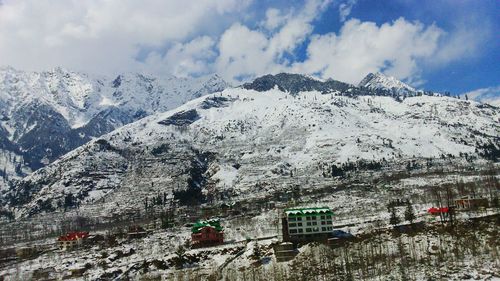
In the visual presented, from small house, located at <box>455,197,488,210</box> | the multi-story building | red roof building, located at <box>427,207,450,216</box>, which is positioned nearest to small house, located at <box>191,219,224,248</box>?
the multi-story building

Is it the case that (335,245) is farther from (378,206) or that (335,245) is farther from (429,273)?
(378,206)

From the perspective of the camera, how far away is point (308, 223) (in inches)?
5074

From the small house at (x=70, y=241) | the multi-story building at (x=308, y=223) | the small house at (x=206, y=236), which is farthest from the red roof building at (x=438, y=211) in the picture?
the small house at (x=70, y=241)

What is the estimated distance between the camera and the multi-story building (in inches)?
5005

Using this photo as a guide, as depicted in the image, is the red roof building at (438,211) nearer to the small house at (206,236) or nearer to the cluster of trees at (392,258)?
the cluster of trees at (392,258)

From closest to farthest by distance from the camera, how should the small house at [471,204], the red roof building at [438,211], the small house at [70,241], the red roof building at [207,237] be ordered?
Answer: the red roof building at [438,211], the red roof building at [207,237], the small house at [471,204], the small house at [70,241]

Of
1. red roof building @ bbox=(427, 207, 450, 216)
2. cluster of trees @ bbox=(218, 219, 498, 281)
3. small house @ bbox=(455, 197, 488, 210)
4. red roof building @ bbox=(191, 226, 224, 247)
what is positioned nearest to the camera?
cluster of trees @ bbox=(218, 219, 498, 281)

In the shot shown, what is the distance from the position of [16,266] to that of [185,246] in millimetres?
48777

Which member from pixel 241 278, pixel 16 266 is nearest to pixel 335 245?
pixel 241 278

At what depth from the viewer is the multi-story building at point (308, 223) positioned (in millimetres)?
127125

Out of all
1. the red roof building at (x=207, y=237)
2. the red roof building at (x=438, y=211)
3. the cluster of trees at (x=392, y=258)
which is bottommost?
the cluster of trees at (x=392, y=258)

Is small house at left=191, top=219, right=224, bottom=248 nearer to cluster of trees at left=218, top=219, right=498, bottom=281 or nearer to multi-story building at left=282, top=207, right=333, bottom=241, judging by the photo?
multi-story building at left=282, top=207, right=333, bottom=241

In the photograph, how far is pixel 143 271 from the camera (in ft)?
372

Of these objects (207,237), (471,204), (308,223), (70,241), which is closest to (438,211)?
(471,204)
